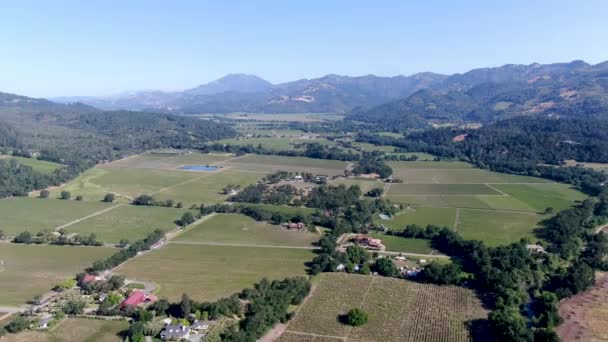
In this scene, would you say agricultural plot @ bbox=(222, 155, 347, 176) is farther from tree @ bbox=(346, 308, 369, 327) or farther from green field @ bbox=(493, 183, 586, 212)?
tree @ bbox=(346, 308, 369, 327)

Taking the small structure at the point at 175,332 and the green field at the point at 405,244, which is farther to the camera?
the green field at the point at 405,244

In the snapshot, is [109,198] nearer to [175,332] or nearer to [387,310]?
[175,332]

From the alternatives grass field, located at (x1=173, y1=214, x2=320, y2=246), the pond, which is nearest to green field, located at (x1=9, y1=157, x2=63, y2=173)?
the pond

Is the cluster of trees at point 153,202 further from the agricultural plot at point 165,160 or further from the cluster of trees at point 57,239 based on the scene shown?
the agricultural plot at point 165,160

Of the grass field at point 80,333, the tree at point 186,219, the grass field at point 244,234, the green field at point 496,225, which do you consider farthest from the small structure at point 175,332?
the green field at point 496,225

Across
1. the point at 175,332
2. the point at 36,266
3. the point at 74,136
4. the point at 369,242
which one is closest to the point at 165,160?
the point at 74,136

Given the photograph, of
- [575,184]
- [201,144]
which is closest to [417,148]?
[575,184]
